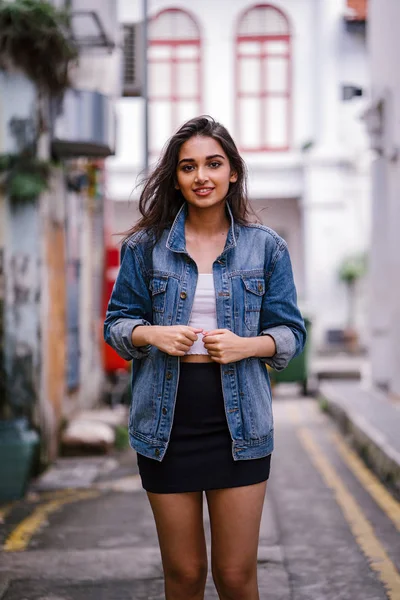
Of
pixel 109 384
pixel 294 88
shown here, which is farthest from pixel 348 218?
pixel 109 384

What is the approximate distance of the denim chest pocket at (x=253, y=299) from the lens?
309cm

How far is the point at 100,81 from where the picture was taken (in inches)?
458

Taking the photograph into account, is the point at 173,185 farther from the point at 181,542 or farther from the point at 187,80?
the point at 187,80

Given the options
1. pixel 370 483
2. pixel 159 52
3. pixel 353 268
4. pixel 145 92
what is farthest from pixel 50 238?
pixel 159 52

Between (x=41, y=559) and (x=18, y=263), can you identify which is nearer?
(x=41, y=559)

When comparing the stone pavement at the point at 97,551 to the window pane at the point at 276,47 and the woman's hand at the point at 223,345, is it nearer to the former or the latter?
Result: the woman's hand at the point at 223,345

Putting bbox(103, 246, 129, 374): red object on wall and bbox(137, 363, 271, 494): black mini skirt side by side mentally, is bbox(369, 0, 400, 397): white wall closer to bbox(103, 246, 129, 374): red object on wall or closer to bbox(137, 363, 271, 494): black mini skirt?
bbox(103, 246, 129, 374): red object on wall

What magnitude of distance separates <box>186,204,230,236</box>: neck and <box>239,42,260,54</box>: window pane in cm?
2228

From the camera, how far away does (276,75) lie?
969 inches

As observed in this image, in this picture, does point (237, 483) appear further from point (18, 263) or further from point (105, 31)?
point (105, 31)

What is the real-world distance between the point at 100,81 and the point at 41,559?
771cm

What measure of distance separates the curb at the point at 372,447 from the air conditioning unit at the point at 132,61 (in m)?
4.88

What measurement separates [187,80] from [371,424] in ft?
56.7

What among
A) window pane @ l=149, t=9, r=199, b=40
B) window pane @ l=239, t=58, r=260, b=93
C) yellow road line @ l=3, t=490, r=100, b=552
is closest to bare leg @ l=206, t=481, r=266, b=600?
yellow road line @ l=3, t=490, r=100, b=552
